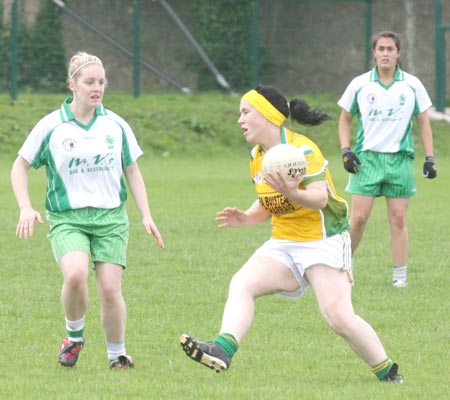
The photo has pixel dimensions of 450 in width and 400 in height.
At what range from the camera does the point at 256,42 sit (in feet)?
96.3

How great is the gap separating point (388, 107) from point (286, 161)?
4584mm

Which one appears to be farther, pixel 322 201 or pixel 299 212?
pixel 299 212

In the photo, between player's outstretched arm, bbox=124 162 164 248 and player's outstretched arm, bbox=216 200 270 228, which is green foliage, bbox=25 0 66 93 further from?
player's outstretched arm, bbox=216 200 270 228

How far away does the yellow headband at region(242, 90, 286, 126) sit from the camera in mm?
6441

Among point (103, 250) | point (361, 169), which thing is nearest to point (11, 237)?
point (361, 169)

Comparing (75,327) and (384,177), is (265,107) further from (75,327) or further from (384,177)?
(384,177)

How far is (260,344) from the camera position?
7.77m

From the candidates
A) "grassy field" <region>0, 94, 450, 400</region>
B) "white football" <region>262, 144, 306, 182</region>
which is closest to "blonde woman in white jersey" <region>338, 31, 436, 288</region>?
"grassy field" <region>0, 94, 450, 400</region>

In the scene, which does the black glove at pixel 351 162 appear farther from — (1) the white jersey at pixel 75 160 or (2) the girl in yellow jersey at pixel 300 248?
(2) the girl in yellow jersey at pixel 300 248

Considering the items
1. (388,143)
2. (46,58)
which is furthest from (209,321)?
(46,58)

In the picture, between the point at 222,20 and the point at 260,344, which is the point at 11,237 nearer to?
the point at 260,344

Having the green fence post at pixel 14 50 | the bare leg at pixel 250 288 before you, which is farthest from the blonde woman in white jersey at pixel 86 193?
the green fence post at pixel 14 50

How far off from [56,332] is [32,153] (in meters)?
1.66

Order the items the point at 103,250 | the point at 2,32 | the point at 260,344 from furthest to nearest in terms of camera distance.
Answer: the point at 2,32 → the point at 260,344 → the point at 103,250
